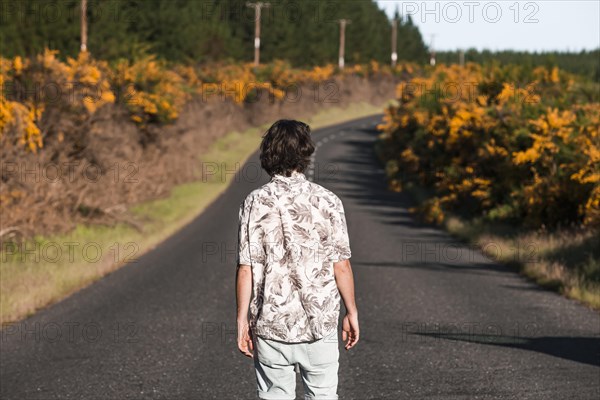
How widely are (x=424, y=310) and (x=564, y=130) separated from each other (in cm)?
955

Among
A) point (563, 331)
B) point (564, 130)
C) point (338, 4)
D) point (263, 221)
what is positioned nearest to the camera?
point (263, 221)

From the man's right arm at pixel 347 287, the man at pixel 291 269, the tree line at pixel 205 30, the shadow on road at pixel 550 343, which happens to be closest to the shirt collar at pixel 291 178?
the man at pixel 291 269

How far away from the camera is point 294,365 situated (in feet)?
15.8

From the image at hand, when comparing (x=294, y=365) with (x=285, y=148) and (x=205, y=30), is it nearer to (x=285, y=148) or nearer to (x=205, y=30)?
(x=285, y=148)

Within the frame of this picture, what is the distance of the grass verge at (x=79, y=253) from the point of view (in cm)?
1262

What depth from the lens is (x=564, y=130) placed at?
65.9 ft

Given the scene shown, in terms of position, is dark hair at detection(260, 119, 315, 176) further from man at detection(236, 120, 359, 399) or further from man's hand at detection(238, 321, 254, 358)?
man's hand at detection(238, 321, 254, 358)

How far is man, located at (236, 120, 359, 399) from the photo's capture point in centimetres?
471

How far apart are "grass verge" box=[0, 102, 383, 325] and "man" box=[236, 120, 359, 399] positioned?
283 inches

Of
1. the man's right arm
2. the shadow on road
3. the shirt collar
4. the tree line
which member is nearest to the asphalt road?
the shadow on road

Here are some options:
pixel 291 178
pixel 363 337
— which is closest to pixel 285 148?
pixel 291 178

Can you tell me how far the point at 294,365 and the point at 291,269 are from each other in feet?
1.73

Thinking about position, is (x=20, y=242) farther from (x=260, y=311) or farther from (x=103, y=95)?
(x=260, y=311)

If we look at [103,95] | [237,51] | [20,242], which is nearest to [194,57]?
[237,51]
